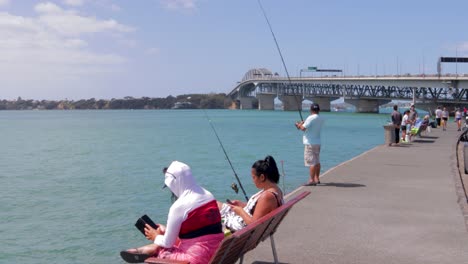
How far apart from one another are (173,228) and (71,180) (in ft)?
59.2

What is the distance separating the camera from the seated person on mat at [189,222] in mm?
4633

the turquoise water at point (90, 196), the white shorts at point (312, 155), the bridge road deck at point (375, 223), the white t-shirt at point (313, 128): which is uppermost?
the white t-shirt at point (313, 128)

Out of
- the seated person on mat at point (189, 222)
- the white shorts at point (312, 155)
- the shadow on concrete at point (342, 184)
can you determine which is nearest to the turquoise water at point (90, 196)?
the white shorts at point (312, 155)

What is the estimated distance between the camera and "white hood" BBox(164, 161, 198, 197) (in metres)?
4.62

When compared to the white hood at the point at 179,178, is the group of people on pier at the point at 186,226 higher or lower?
lower

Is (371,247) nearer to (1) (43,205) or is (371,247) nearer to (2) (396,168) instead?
(2) (396,168)

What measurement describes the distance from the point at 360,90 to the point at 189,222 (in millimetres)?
116158

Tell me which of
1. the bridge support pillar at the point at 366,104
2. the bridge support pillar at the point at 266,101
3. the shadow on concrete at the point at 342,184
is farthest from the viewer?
the bridge support pillar at the point at 266,101

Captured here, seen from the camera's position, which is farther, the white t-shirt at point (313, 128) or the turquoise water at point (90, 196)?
the white t-shirt at point (313, 128)

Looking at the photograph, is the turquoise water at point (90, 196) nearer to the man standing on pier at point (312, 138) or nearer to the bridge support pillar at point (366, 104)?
the man standing on pier at point (312, 138)

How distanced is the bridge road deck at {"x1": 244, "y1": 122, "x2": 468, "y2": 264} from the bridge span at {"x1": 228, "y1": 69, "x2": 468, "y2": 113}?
43.2 metres

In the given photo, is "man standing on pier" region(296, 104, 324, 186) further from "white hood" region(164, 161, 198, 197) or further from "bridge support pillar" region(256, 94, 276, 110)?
"bridge support pillar" region(256, 94, 276, 110)

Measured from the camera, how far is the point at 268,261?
6207 millimetres

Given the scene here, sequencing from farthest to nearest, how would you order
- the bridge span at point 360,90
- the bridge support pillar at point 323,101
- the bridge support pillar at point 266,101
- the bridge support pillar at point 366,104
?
1. the bridge support pillar at point 266,101
2. the bridge support pillar at point 323,101
3. the bridge support pillar at point 366,104
4. the bridge span at point 360,90
